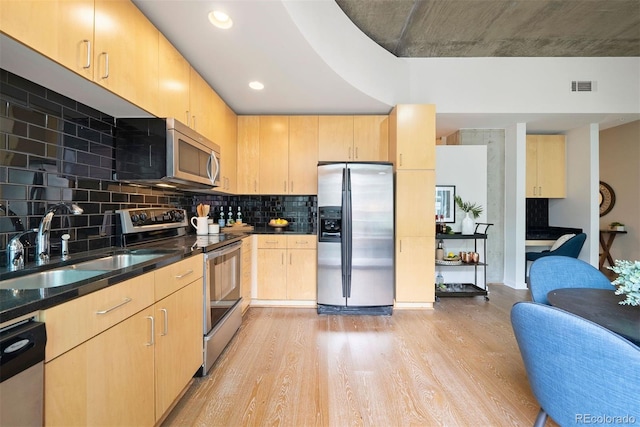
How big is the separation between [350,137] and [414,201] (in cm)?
117

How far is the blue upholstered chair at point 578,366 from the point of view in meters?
0.78

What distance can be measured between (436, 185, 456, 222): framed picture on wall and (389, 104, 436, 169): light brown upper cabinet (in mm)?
1015

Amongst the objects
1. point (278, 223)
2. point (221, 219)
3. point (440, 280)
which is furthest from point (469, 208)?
point (221, 219)

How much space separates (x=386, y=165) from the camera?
10.1ft

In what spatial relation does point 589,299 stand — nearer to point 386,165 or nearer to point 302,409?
point 302,409

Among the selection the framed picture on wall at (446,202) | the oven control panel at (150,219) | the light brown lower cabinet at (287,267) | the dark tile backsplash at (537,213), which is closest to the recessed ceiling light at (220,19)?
the oven control panel at (150,219)

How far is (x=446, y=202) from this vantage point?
4.02 meters

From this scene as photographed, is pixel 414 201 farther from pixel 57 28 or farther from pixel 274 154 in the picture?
pixel 57 28

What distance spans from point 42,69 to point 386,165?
2732 mm

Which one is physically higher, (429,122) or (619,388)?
(429,122)

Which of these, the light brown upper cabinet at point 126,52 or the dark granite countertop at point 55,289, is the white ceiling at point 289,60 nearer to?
the light brown upper cabinet at point 126,52

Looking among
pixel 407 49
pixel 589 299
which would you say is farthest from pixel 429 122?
pixel 589 299

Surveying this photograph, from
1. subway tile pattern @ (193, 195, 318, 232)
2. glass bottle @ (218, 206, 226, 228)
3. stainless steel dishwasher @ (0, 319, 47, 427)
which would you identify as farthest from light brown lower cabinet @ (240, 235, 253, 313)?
stainless steel dishwasher @ (0, 319, 47, 427)

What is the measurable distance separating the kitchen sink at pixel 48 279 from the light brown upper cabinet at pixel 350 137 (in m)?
2.70
